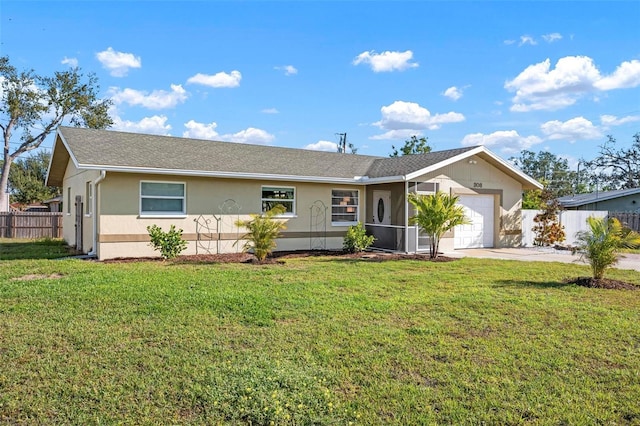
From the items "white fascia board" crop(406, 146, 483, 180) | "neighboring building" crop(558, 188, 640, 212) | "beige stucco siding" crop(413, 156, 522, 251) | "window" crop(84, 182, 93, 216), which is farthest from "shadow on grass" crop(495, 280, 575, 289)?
"neighboring building" crop(558, 188, 640, 212)

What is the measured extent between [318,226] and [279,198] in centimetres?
186

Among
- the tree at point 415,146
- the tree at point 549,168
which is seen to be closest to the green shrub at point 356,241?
the tree at point 415,146

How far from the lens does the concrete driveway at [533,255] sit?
13281mm

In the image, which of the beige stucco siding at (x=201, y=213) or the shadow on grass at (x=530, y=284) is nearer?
the shadow on grass at (x=530, y=284)

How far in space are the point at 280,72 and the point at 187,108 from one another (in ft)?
31.7

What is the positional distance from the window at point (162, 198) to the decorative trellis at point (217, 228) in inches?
30.5

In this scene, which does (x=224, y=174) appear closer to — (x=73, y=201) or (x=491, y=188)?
(x=73, y=201)

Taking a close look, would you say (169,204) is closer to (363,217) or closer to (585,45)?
(363,217)

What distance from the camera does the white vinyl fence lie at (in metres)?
18.2

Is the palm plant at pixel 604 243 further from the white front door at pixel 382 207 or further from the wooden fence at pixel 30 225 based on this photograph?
the wooden fence at pixel 30 225

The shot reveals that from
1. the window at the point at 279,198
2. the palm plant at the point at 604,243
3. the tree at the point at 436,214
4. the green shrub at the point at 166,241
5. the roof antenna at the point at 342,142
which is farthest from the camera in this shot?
the roof antenna at the point at 342,142

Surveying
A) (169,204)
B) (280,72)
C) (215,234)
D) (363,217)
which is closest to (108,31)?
(280,72)

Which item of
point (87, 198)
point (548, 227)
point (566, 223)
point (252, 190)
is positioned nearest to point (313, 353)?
point (252, 190)

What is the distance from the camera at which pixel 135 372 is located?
4121 mm
